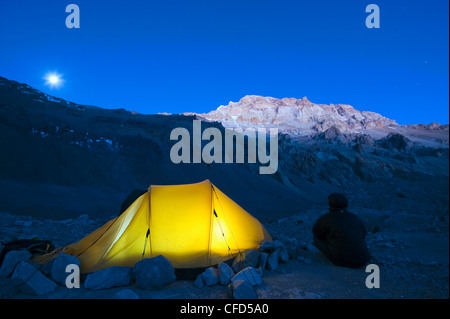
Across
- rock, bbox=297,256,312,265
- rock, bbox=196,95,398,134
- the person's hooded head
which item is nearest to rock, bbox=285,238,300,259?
rock, bbox=297,256,312,265

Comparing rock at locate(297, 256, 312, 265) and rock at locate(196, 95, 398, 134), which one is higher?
rock at locate(196, 95, 398, 134)

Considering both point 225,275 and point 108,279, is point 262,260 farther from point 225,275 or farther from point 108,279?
point 108,279

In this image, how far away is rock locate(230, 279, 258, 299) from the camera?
429cm

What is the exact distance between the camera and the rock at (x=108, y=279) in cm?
483

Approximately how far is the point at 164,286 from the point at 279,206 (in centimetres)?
2055

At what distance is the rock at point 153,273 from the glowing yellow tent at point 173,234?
22.2 inches

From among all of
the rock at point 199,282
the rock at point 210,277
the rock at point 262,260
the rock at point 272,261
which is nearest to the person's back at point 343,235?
the rock at point 272,261

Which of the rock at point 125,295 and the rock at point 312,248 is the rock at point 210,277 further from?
the rock at point 312,248

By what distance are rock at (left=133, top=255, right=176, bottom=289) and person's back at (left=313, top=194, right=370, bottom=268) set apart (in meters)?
3.54

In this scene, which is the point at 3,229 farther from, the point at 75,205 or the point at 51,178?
the point at 51,178

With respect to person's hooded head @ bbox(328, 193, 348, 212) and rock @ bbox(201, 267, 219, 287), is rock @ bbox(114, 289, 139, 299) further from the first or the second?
person's hooded head @ bbox(328, 193, 348, 212)

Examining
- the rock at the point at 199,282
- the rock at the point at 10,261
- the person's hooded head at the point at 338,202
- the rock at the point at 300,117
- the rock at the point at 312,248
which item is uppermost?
the rock at the point at 300,117

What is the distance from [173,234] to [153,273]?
129 cm
